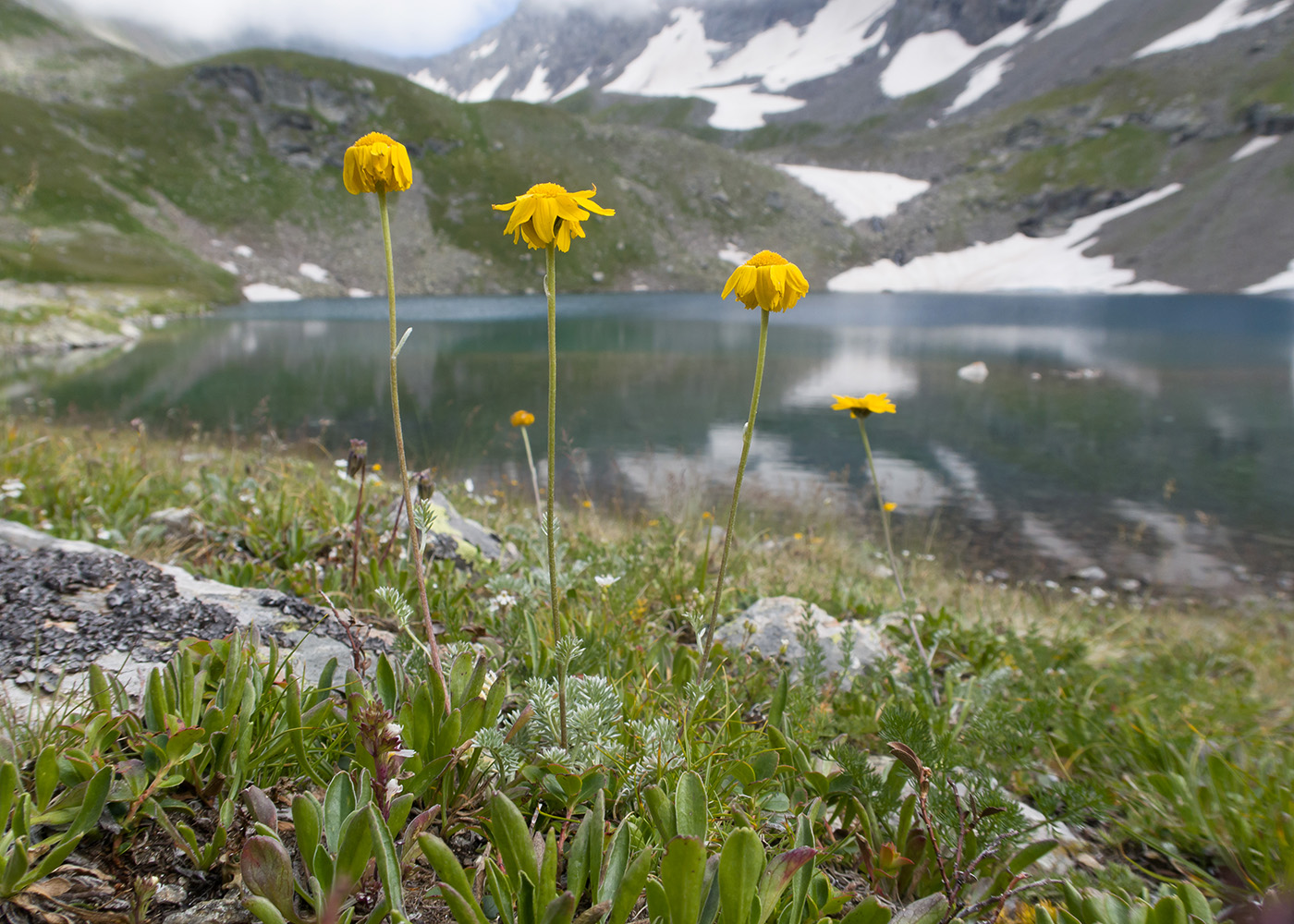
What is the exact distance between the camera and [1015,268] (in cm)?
10169

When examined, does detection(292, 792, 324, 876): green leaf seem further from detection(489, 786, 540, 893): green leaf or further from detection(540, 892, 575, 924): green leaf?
detection(540, 892, 575, 924): green leaf

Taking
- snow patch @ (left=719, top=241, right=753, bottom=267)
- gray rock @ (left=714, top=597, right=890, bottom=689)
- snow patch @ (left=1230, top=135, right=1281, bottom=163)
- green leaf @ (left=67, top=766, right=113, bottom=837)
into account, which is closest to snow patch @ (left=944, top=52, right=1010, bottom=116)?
snow patch @ (left=1230, top=135, right=1281, bottom=163)

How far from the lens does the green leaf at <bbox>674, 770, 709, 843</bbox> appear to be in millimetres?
1554

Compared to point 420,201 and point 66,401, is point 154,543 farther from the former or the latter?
point 420,201

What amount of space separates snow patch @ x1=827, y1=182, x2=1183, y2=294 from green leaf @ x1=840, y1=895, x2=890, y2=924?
359ft

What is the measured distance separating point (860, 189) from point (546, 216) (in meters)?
140

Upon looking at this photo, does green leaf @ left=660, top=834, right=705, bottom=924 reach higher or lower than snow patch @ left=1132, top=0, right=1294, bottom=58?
lower

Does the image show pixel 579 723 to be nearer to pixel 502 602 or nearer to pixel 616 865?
pixel 616 865

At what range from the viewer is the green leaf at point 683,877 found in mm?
1308

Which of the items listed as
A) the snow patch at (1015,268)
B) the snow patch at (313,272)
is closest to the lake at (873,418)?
the snow patch at (313,272)

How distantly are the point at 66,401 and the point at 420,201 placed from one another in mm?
85371

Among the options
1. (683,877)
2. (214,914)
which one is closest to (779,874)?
(683,877)

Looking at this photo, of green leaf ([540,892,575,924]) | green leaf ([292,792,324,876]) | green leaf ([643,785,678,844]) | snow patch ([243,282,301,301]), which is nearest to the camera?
green leaf ([540,892,575,924])

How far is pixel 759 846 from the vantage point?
1.35m
